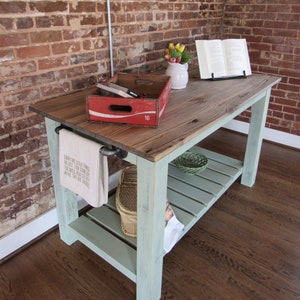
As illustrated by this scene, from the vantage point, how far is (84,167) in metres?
1.32

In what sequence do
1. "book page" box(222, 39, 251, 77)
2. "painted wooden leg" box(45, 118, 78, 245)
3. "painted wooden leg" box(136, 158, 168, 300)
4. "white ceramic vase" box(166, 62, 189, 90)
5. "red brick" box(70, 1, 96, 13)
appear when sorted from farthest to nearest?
"book page" box(222, 39, 251, 77) < "white ceramic vase" box(166, 62, 189, 90) < "red brick" box(70, 1, 96, 13) < "painted wooden leg" box(45, 118, 78, 245) < "painted wooden leg" box(136, 158, 168, 300)

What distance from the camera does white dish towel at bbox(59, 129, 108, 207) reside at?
49.9 inches

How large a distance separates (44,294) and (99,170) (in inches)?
29.3

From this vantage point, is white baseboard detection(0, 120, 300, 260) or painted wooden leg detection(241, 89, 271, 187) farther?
painted wooden leg detection(241, 89, 271, 187)

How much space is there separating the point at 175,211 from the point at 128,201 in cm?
28

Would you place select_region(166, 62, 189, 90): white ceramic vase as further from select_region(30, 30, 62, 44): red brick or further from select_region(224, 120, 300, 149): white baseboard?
select_region(224, 120, 300, 149): white baseboard

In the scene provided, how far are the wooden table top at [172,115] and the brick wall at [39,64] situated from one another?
128 millimetres

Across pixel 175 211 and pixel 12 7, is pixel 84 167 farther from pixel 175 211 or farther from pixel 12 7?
pixel 12 7

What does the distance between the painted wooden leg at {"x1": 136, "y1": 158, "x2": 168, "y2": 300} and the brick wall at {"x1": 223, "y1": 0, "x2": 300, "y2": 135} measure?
2.28 metres

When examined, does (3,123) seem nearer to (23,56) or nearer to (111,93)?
(23,56)

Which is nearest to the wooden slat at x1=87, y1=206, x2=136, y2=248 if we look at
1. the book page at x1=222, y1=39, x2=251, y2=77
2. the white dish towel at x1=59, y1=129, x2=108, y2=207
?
the white dish towel at x1=59, y1=129, x2=108, y2=207

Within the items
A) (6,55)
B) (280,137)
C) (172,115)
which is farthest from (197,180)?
(280,137)

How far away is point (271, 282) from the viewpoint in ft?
5.18

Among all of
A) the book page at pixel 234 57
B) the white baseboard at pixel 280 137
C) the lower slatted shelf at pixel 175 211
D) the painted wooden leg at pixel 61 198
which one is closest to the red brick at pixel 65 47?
the painted wooden leg at pixel 61 198
